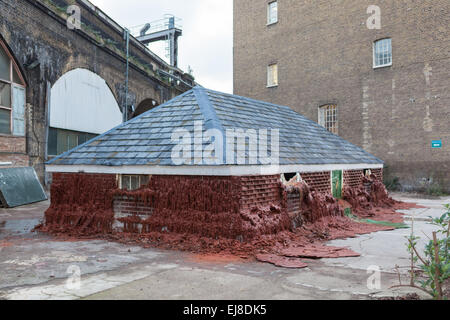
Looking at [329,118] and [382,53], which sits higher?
[382,53]

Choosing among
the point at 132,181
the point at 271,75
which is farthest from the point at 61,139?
the point at 271,75

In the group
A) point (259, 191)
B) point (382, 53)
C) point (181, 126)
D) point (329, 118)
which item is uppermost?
point (382, 53)

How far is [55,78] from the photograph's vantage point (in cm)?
1738

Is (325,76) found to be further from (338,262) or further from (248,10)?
(338,262)

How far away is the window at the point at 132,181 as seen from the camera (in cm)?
866

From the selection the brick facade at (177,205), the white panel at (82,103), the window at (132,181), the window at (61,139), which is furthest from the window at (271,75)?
the window at (132,181)

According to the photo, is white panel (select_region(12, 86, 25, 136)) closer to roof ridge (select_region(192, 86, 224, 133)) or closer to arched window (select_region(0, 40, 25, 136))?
arched window (select_region(0, 40, 25, 136))

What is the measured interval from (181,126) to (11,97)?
9.59 metres

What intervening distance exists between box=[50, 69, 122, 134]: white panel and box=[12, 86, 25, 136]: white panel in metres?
1.67

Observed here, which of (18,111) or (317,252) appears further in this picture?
(18,111)

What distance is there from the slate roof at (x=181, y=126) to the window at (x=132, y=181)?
367 mm

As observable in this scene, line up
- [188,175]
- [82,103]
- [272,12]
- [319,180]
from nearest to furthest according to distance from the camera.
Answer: [188,175] < [319,180] < [82,103] < [272,12]

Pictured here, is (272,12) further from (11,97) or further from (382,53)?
(11,97)

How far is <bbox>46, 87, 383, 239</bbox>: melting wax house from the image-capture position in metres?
7.77
